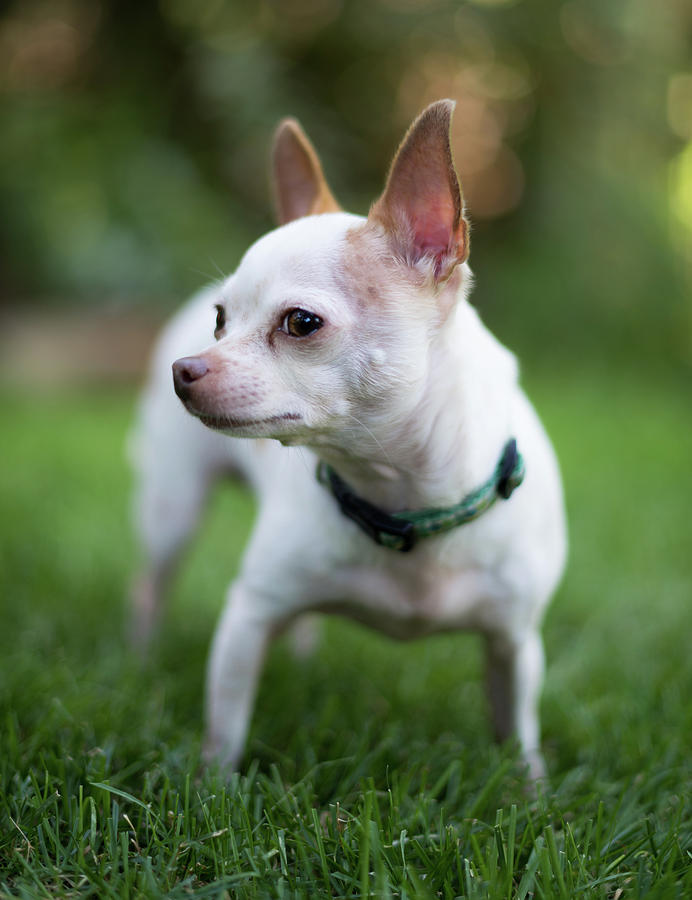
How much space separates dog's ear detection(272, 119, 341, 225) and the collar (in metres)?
0.67

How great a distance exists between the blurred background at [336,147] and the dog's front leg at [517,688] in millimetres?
5305

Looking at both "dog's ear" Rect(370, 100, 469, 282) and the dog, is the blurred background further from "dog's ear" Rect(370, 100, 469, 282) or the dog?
"dog's ear" Rect(370, 100, 469, 282)

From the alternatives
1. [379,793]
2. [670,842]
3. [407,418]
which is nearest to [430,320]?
[407,418]

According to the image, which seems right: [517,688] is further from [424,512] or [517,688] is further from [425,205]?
[425,205]

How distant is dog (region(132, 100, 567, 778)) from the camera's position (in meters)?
1.65

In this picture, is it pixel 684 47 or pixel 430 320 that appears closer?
pixel 430 320

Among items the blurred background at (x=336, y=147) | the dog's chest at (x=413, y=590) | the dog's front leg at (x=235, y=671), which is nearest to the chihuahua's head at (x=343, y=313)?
the dog's chest at (x=413, y=590)

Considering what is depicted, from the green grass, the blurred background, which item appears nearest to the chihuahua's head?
the green grass

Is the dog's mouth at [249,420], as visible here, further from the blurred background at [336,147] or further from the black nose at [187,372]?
the blurred background at [336,147]

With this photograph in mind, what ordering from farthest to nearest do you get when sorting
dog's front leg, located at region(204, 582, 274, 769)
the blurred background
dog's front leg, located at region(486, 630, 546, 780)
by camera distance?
the blurred background < dog's front leg, located at region(486, 630, 546, 780) < dog's front leg, located at region(204, 582, 274, 769)

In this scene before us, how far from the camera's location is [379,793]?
6.03 feet

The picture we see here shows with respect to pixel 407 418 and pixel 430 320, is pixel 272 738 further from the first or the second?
pixel 430 320

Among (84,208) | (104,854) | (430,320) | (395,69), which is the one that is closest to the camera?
(104,854)

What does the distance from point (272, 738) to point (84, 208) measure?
20.0ft
